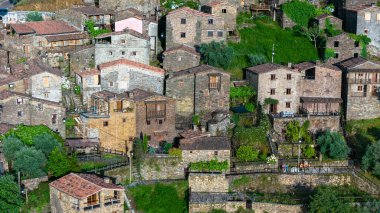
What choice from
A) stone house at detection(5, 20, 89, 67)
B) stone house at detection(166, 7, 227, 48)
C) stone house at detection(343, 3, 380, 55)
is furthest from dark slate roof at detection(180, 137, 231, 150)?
stone house at detection(343, 3, 380, 55)

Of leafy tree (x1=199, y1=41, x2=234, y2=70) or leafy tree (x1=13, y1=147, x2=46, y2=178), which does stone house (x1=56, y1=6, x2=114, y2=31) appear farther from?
leafy tree (x1=13, y1=147, x2=46, y2=178)

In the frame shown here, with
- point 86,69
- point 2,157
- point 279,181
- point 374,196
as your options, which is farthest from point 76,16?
point 374,196

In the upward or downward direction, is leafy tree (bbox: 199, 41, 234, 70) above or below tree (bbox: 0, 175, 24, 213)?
above

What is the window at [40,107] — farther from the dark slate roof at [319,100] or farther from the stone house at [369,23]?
the stone house at [369,23]

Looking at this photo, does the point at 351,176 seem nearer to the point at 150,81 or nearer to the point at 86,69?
the point at 150,81

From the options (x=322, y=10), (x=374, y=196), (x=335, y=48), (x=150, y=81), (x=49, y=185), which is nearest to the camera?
(x=49, y=185)
